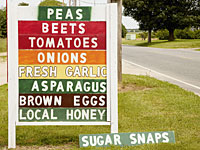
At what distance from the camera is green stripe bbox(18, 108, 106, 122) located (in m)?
4.55

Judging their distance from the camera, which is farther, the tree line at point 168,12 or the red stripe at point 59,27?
the tree line at point 168,12

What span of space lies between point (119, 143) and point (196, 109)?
2.75m

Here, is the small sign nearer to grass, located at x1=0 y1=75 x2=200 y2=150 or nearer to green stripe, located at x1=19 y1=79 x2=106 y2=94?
grass, located at x1=0 y1=75 x2=200 y2=150

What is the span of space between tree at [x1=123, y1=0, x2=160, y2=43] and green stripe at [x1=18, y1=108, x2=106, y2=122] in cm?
5218

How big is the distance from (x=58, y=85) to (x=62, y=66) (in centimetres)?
23

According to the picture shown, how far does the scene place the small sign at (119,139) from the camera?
453 cm

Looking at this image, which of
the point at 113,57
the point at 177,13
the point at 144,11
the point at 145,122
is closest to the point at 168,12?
the point at 177,13

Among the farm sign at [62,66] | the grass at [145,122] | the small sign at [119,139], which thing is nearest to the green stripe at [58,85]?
the farm sign at [62,66]

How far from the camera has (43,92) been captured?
4570 mm

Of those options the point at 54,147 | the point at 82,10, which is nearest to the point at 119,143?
the point at 54,147

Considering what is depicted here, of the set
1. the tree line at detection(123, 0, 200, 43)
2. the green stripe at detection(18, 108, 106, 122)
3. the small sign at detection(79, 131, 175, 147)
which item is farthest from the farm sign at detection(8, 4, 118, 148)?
the tree line at detection(123, 0, 200, 43)

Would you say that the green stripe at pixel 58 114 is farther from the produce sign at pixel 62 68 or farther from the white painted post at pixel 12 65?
the white painted post at pixel 12 65

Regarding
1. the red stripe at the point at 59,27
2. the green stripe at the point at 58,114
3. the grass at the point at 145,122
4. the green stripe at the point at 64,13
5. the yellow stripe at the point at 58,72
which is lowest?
the grass at the point at 145,122

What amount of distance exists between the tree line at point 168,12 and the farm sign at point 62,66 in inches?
2007
